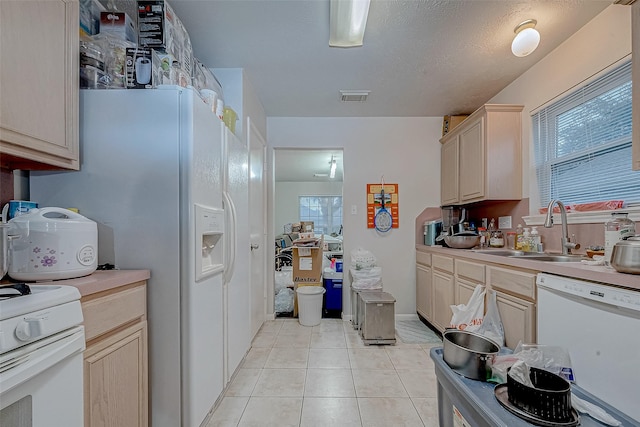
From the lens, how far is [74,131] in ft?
3.94

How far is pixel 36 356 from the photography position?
0.68m

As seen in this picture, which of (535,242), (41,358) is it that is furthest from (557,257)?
(41,358)

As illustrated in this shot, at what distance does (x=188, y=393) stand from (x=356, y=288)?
2.04 m

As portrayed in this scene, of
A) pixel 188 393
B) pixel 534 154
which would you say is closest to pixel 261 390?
pixel 188 393

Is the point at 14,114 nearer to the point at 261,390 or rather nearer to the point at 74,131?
the point at 74,131

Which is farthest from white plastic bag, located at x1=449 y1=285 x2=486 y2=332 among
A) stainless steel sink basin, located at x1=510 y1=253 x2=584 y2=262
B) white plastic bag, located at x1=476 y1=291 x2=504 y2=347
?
stainless steel sink basin, located at x1=510 y1=253 x2=584 y2=262

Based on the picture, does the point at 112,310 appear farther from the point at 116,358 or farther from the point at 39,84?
the point at 39,84

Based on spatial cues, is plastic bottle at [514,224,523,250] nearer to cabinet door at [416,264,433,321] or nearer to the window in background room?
cabinet door at [416,264,433,321]

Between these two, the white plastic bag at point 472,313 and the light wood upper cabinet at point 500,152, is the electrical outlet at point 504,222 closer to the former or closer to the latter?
the light wood upper cabinet at point 500,152

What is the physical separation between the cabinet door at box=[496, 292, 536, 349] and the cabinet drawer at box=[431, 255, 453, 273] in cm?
68

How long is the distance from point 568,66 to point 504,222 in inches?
53.2

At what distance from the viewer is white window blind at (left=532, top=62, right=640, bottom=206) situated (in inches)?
67.3

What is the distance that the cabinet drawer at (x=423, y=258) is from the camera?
119 inches

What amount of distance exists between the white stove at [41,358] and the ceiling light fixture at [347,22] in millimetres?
1826
